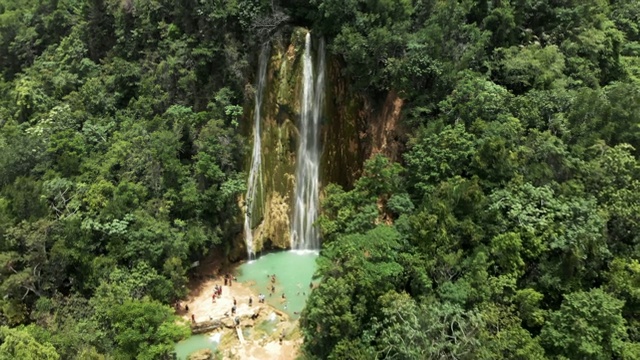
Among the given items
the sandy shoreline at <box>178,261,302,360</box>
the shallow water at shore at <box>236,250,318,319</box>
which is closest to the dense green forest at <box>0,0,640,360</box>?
the sandy shoreline at <box>178,261,302,360</box>

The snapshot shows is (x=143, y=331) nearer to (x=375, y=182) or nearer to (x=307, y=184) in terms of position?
(x=375, y=182)

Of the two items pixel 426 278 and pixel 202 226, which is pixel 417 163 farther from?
pixel 202 226

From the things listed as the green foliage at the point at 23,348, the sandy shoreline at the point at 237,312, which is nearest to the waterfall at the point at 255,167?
the sandy shoreline at the point at 237,312

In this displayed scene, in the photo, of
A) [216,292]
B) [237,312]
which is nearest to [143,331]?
[237,312]

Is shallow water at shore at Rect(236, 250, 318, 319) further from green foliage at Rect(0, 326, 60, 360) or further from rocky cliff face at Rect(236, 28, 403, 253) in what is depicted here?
green foliage at Rect(0, 326, 60, 360)

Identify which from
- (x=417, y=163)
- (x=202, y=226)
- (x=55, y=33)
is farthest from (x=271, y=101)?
(x=55, y=33)

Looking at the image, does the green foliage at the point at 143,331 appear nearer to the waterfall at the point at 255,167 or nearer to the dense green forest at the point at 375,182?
the dense green forest at the point at 375,182
